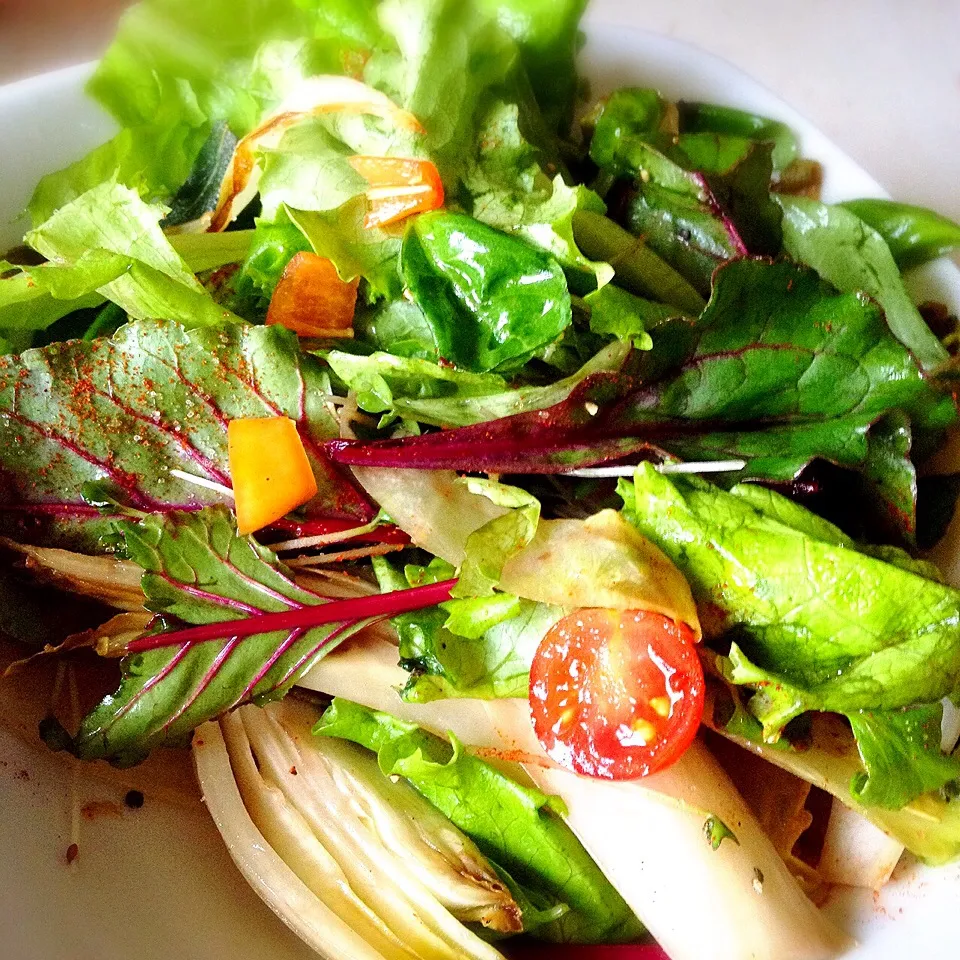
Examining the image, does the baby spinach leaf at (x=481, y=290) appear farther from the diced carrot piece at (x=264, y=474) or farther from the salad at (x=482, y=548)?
the diced carrot piece at (x=264, y=474)

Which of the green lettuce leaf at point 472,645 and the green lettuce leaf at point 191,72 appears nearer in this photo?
the green lettuce leaf at point 472,645

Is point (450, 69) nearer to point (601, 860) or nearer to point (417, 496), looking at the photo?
point (417, 496)

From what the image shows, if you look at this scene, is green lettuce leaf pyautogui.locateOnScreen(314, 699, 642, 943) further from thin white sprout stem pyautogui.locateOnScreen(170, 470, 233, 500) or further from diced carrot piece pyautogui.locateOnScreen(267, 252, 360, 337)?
diced carrot piece pyautogui.locateOnScreen(267, 252, 360, 337)

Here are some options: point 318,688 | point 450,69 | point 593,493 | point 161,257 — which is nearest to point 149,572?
point 318,688

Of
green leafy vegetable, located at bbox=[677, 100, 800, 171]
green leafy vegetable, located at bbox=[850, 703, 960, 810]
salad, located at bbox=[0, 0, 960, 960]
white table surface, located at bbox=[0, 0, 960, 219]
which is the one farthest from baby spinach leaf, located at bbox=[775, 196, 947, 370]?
white table surface, located at bbox=[0, 0, 960, 219]

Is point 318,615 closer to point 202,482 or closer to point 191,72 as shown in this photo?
point 202,482

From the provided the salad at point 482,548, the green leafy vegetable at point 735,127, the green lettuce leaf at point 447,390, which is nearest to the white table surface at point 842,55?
the green leafy vegetable at point 735,127
